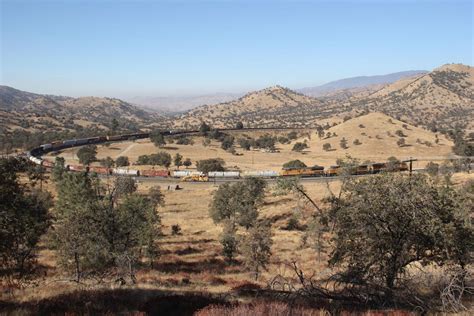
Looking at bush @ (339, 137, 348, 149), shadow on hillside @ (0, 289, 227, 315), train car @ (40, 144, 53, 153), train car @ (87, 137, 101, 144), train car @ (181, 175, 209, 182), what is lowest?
train car @ (181, 175, 209, 182)

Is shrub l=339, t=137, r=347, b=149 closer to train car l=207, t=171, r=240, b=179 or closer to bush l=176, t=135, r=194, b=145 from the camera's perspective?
train car l=207, t=171, r=240, b=179

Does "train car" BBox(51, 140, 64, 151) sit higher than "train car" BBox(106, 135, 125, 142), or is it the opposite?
"train car" BBox(106, 135, 125, 142)

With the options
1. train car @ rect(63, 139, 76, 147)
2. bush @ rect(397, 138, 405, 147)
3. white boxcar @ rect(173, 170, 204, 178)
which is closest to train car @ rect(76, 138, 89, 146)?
train car @ rect(63, 139, 76, 147)

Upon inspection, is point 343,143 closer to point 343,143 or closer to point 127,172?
point 343,143

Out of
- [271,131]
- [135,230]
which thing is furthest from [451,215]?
[271,131]

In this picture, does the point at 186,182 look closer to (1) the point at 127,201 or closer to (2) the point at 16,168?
(1) the point at 127,201

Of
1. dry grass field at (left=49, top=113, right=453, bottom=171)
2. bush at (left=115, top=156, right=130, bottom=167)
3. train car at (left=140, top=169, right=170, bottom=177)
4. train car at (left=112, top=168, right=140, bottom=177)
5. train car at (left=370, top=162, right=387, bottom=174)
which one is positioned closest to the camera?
train car at (left=370, top=162, right=387, bottom=174)

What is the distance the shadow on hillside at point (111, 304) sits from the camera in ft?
37.3

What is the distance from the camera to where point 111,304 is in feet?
40.8

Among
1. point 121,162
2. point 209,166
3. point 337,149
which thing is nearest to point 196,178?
point 209,166

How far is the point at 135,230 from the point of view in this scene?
27859 mm

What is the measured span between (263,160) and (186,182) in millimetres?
39153

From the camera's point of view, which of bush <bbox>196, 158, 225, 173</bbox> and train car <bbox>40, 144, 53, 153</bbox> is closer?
bush <bbox>196, 158, 225, 173</bbox>

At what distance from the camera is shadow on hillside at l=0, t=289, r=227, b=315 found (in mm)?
11375
